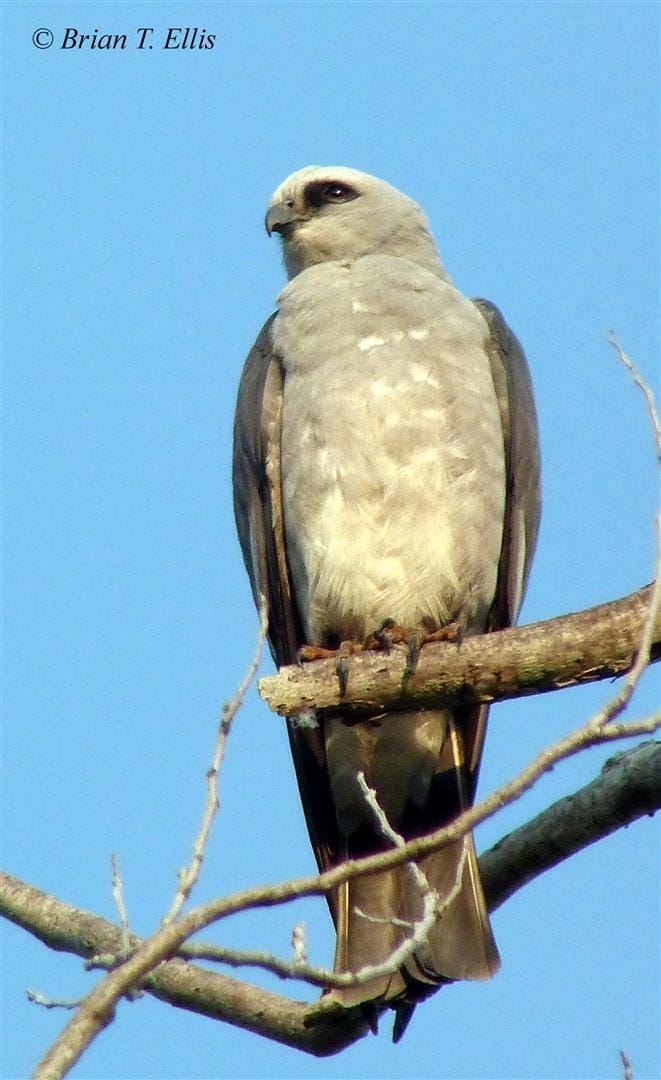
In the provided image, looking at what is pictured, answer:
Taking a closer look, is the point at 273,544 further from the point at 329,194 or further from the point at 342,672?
the point at 329,194

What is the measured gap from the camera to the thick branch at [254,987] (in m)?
5.19

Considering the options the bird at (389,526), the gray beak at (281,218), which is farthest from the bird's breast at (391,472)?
the gray beak at (281,218)

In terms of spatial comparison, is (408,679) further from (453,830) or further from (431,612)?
(453,830)

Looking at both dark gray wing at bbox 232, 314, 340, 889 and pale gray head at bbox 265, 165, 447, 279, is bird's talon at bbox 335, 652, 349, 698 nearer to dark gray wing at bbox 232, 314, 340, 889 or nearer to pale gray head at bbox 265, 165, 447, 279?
dark gray wing at bbox 232, 314, 340, 889

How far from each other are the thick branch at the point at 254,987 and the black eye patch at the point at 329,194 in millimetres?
3763

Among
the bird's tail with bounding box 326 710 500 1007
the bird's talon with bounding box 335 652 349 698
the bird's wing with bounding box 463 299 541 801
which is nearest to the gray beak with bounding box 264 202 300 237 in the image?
the bird's wing with bounding box 463 299 541 801

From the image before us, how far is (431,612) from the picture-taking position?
6.21 metres

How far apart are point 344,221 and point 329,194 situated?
0.26 m

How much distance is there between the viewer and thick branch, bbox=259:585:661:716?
4.88 m

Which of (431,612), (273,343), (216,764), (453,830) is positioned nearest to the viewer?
(453,830)

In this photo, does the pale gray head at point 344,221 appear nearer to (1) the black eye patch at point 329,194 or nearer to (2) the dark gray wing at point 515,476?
(1) the black eye patch at point 329,194

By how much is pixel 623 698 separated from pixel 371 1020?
2045mm

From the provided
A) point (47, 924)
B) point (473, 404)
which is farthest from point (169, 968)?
point (473, 404)

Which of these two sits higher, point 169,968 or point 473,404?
point 473,404
